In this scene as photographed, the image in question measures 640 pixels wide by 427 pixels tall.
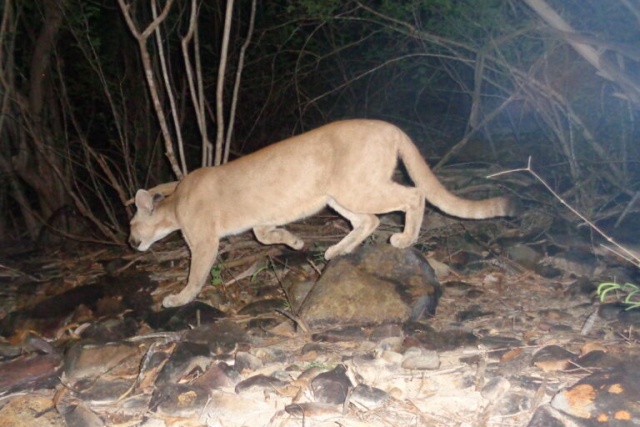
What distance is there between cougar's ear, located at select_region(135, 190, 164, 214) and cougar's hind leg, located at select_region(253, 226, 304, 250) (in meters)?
1.18

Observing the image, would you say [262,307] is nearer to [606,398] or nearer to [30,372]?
[30,372]

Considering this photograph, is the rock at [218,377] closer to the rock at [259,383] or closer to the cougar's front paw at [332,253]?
the rock at [259,383]

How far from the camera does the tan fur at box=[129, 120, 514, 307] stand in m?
5.34

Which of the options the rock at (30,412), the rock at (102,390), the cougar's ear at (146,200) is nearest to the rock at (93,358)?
the rock at (102,390)

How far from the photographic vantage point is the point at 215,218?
609 centimetres

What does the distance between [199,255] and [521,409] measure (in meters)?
3.78

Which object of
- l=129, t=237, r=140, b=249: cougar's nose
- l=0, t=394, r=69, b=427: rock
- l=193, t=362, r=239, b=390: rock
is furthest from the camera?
l=129, t=237, r=140, b=249: cougar's nose

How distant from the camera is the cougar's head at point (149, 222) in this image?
642 cm

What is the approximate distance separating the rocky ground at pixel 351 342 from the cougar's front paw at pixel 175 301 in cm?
20

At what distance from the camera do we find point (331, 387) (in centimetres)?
356

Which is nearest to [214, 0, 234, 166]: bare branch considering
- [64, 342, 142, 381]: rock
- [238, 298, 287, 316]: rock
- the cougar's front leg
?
the cougar's front leg

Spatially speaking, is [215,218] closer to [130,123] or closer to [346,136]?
[346,136]

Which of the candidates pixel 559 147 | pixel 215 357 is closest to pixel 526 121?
pixel 559 147

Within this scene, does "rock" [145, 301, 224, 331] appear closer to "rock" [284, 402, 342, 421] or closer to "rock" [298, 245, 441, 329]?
"rock" [298, 245, 441, 329]
